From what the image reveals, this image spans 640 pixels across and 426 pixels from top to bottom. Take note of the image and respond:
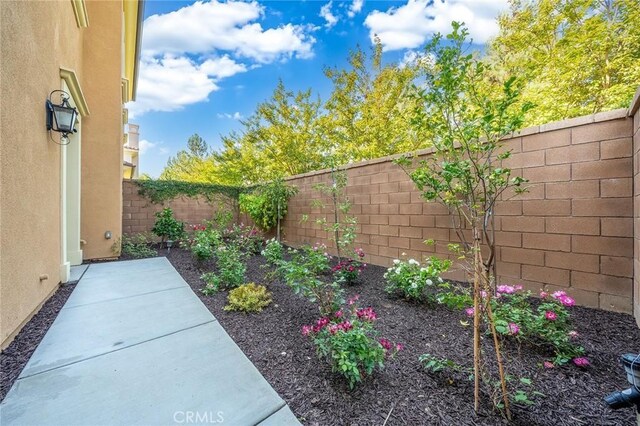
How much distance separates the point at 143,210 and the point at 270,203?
12.2 ft

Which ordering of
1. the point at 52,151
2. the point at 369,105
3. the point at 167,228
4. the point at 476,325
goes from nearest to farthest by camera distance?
the point at 476,325 < the point at 52,151 < the point at 167,228 < the point at 369,105

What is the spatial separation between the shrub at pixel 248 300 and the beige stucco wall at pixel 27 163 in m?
1.72

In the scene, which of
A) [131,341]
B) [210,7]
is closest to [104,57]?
[210,7]

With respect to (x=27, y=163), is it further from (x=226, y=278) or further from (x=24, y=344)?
(x=226, y=278)

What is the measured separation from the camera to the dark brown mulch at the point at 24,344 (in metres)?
1.65

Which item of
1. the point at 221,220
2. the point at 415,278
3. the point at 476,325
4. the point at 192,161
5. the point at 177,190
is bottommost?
the point at 415,278

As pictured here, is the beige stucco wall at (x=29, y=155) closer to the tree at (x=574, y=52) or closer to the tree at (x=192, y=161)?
the tree at (x=574, y=52)

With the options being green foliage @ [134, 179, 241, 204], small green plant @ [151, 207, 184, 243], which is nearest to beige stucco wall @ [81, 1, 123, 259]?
small green plant @ [151, 207, 184, 243]

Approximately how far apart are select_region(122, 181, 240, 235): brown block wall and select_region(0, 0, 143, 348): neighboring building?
5.90 ft

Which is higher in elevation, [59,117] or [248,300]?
[59,117]

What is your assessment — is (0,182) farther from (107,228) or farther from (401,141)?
(401,141)

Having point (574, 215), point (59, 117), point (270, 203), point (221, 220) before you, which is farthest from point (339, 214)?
point (59, 117)

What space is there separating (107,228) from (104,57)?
3.61 metres

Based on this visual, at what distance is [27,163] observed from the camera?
230cm
